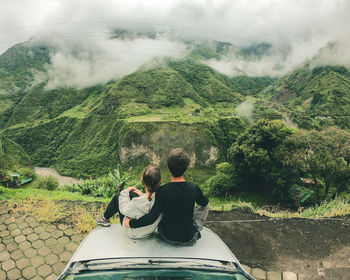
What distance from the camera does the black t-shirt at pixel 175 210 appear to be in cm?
258

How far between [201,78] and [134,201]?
113725 mm

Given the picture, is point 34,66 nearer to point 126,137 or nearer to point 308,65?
point 126,137

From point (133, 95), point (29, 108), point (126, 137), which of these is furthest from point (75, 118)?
point (126, 137)

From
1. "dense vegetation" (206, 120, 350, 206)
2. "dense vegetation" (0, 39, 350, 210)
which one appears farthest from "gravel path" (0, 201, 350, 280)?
"dense vegetation" (206, 120, 350, 206)

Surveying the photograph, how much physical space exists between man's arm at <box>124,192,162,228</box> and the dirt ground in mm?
2359

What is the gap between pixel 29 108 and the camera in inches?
4213

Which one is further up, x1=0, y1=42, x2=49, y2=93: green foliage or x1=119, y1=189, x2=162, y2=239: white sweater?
x1=119, y1=189, x2=162, y2=239: white sweater

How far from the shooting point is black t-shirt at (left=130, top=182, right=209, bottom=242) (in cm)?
258

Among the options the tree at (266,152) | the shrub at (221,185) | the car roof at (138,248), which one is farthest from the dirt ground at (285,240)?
the shrub at (221,185)

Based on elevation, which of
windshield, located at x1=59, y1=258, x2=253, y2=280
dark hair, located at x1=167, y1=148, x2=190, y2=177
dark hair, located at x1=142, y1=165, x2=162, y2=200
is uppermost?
dark hair, located at x1=167, y1=148, x2=190, y2=177

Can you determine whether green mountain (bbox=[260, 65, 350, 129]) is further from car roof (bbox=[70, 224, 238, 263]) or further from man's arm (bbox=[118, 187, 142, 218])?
man's arm (bbox=[118, 187, 142, 218])

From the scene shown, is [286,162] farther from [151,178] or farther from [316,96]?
[316,96]

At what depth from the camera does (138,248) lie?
7.72 feet

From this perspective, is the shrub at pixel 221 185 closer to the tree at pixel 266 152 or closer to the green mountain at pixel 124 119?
the tree at pixel 266 152
